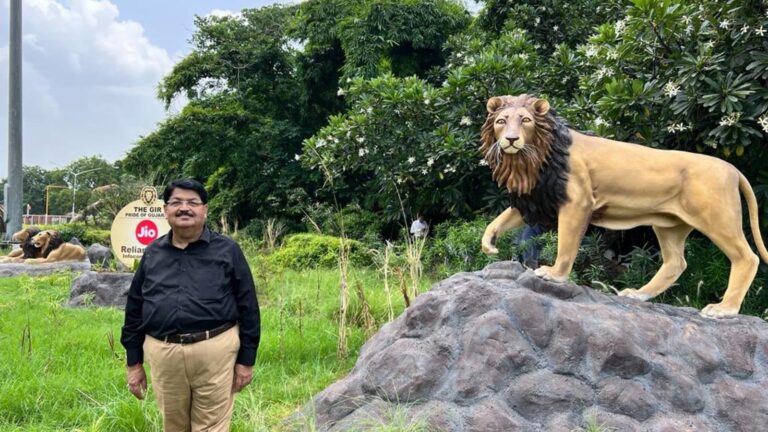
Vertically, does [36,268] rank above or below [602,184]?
below

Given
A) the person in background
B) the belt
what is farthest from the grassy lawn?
the person in background

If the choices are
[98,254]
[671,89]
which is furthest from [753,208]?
[98,254]

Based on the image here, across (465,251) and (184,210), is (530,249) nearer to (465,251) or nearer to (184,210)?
(465,251)

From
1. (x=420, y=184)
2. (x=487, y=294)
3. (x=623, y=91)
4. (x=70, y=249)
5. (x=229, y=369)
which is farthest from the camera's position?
(x=70, y=249)

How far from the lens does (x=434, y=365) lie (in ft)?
9.48

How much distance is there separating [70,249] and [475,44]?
24.3 feet

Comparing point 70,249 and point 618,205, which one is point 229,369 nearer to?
point 618,205

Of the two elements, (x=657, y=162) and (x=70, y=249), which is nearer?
(x=657, y=162)

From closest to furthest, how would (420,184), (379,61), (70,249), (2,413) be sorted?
(2,413) → (420,184) → (70,249) → (379,61)

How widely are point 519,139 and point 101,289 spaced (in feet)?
17.9

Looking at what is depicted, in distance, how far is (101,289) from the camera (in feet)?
22.0

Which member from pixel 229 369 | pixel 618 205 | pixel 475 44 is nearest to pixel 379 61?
pixel 475 44

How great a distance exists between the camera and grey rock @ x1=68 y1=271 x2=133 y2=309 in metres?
6.64

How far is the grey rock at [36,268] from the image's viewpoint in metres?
9.46
